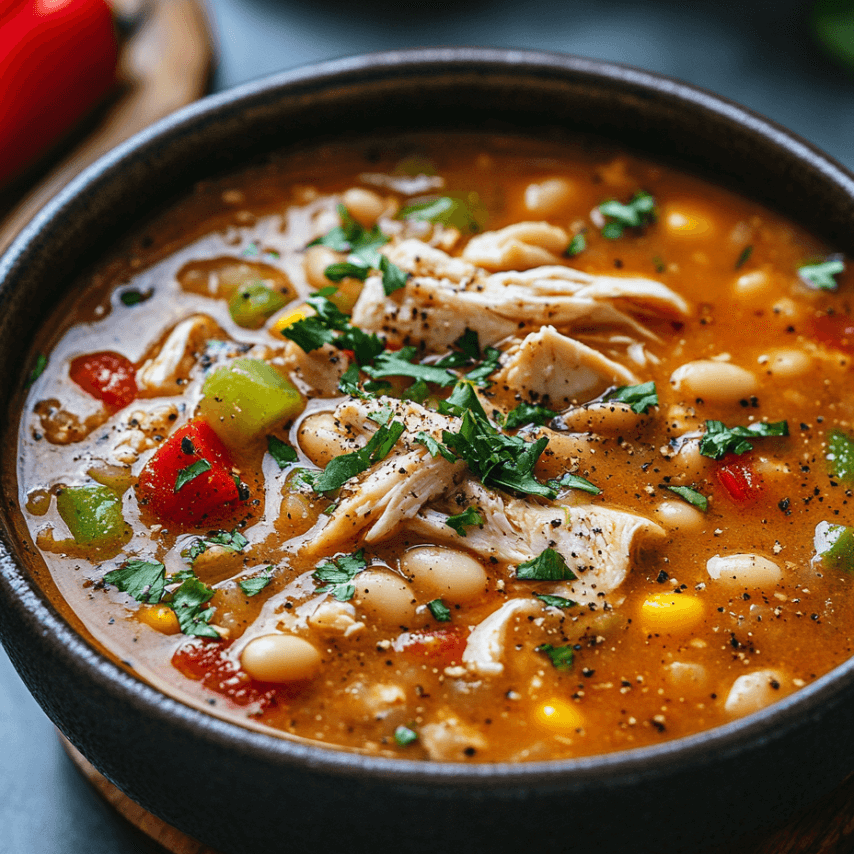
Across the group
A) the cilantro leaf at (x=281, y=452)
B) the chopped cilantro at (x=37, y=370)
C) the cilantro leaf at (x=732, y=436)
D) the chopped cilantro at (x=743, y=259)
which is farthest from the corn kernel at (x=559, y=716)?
the chopped cilantro at (x=37, y=370)

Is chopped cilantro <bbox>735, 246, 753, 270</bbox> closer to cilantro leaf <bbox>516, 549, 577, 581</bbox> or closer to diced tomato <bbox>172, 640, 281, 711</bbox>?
cilantro leaf <bbox>516, 549, 577, 581</bbox>

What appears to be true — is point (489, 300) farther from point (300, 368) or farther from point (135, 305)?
point (135, 305)

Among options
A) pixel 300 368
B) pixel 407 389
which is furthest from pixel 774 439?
pixel 300 368

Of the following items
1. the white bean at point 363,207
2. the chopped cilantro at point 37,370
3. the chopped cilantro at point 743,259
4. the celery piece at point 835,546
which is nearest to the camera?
the celery piece at point 835,546

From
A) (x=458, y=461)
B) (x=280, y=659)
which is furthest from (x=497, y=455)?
(x=280, y=659)

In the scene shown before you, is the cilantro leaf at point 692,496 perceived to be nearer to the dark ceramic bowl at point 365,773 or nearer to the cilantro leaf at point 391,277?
the dark ceramic bowl at point 365,773

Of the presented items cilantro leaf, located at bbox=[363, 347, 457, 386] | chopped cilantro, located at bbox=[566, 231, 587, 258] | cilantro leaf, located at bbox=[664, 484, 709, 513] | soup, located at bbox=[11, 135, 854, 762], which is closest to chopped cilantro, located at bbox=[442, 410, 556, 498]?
soup, located at bbox=[11, 135, 854, 762]

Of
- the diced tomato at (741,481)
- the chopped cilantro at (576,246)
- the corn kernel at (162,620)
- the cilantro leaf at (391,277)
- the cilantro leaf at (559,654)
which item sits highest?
the chopped cilantro at (576,246)
